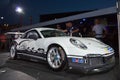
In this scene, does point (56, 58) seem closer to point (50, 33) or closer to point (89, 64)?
point (89, 64)

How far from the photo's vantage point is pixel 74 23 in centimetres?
770

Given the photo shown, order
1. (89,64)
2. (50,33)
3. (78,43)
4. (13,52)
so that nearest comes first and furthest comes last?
(89,64), (78,43), (50,33), (13,52)

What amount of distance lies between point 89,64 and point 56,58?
97cm

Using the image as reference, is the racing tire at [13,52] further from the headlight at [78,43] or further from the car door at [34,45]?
the headlight at [78,43]

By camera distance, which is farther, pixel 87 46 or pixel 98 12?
pixel 98 12

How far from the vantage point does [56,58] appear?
3830mm

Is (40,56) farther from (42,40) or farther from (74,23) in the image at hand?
(74,23)

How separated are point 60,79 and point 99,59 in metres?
1.00

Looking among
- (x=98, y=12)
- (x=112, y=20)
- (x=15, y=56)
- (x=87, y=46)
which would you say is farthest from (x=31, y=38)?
(x=112, y=20)

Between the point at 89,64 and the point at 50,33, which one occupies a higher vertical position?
the point at 50,33

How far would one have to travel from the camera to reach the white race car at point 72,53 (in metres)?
3.25

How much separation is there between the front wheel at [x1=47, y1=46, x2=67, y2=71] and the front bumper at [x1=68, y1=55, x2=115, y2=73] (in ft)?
0.70

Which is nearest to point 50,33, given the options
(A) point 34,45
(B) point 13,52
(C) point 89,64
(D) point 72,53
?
(A) point 34,45

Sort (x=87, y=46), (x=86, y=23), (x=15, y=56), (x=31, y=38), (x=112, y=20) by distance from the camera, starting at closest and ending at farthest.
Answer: (x=87, y=46)
(x=31, y=38)
(x=15, y=56)
(x=112, y=20)
(x=86, y=23)
